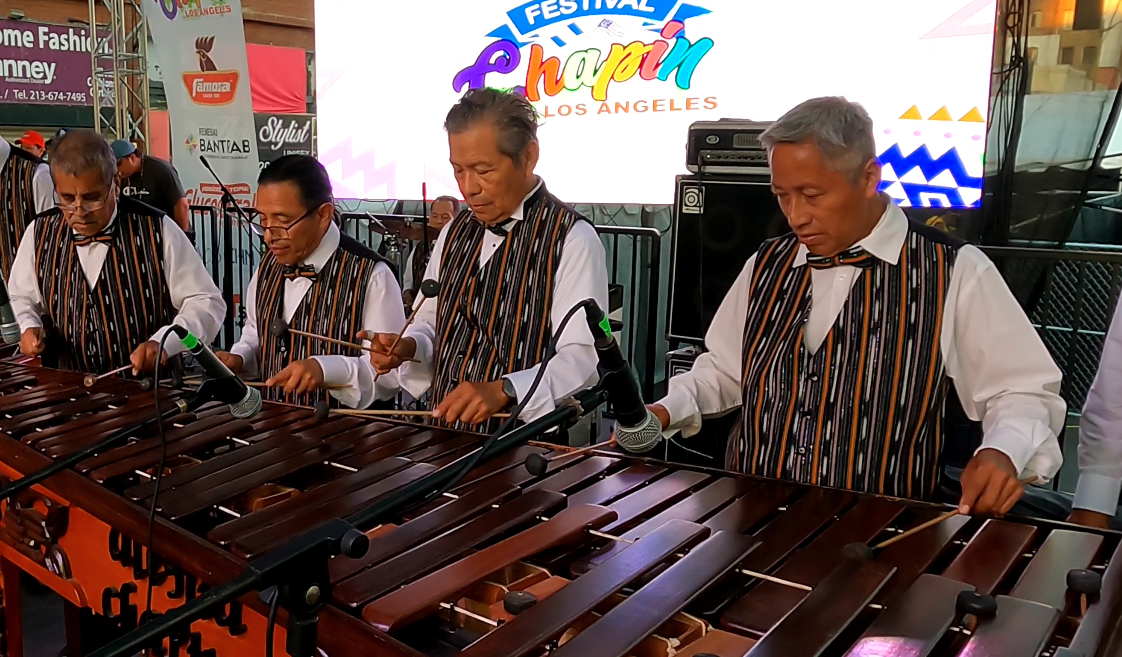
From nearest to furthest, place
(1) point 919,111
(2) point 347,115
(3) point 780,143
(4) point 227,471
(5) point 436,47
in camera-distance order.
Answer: (3) point 780,143 → (4) point 227,471 → (1) point 919,111 → (5) point 436,47 → (2) point 347,115

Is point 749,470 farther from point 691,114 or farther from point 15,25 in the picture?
point 15,25

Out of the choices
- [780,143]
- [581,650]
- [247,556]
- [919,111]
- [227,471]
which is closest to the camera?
[581,650]

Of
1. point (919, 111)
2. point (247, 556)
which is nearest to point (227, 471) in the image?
point (247, 556)

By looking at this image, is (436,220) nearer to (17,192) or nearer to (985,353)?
(17,192)

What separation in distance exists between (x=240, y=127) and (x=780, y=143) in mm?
5730

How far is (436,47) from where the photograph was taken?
6246 millimetres

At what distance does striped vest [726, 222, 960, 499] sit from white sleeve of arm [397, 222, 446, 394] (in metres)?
1.10

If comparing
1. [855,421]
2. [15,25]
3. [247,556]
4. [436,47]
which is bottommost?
[247,556]

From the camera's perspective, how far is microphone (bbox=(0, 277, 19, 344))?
3646mm

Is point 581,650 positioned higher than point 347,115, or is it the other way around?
point 347,115

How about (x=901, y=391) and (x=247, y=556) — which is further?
(x=901, y=391)

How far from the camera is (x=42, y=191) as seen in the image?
4207 mm

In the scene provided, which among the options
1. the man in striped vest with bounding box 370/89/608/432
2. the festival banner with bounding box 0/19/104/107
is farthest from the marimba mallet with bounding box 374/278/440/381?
the festival banner with bounding box 0/19/104/107

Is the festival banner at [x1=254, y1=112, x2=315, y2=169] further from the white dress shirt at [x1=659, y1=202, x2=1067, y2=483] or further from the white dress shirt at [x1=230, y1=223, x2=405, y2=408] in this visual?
the white dress shirt at [x1=659, y1=202, x2=1067, y2=483]
